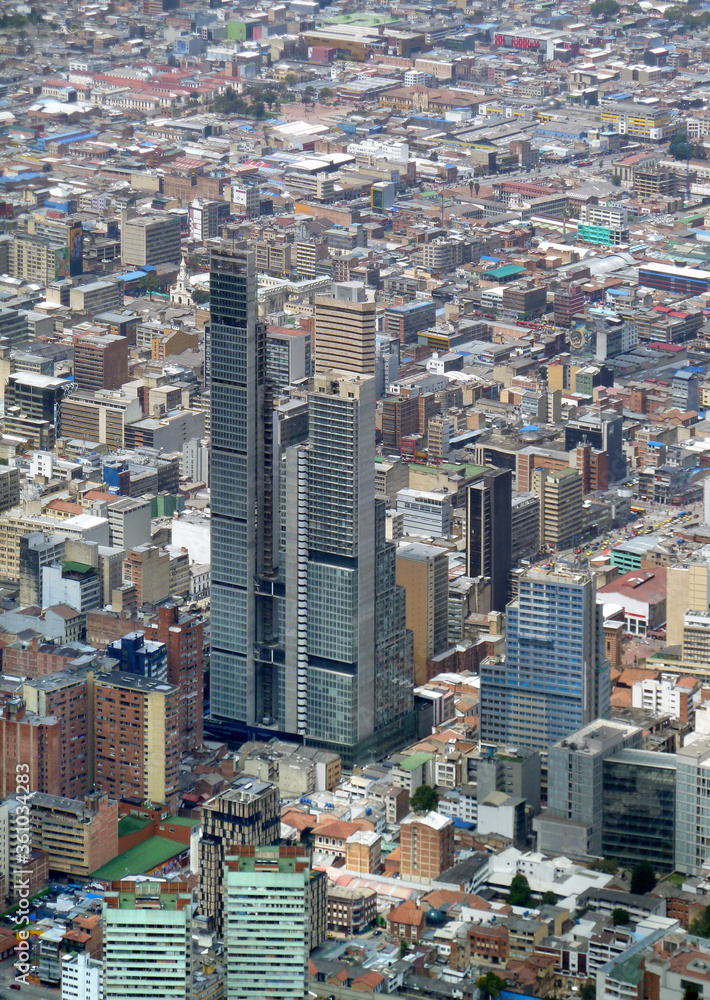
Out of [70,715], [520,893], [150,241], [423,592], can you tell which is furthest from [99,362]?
[520,893]

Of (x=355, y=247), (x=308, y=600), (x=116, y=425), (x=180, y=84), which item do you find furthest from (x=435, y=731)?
(x=180, y=84)

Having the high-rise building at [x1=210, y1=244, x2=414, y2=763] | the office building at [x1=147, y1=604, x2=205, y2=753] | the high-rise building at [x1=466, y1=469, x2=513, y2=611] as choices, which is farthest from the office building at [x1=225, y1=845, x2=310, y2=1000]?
the high-rise building at [x1=466, y1=469, x2=513, y2=611]

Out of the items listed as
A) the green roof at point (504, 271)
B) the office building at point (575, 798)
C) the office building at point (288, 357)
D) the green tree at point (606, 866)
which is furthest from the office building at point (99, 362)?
the green tree at point (606, 866)

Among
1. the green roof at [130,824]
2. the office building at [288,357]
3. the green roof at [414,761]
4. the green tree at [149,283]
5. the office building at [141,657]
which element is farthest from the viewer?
the green tree at [149,283]

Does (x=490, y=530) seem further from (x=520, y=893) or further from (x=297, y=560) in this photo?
(x=520, y=893)

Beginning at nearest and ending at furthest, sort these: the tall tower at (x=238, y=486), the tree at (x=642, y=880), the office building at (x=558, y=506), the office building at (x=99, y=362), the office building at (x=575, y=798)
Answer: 1. the tree at (x=642, y=880)
2. the office building at (x=575, y=798)
3. the tall tower at (x=238, y=486)
4. the office building at (x=558, y=506)
5. the office building at (x=99, y=362)

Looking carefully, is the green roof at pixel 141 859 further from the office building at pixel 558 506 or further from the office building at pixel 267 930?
the office building at pixel 558 506
